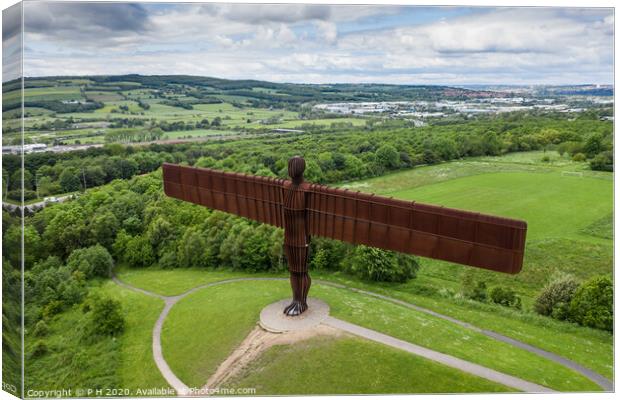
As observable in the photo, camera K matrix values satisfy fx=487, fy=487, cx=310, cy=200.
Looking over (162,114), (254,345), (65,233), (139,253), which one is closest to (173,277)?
(139,253)

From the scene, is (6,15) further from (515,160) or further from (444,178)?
(515,160)

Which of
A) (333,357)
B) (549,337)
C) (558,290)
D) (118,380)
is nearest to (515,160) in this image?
(558,290)

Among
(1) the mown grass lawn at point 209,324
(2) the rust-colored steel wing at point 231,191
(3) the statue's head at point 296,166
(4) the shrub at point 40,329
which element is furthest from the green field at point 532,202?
(4) the shrub at point 40,329

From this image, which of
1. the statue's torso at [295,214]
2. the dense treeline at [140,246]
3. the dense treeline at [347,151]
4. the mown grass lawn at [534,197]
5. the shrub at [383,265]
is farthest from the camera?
the dense treeline at [347,151]

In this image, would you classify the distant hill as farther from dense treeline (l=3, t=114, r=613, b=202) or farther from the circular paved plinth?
the circular paved plinth

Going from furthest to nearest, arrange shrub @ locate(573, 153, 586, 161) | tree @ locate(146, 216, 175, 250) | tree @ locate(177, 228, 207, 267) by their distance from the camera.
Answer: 1. shrub @ locate(573, 153, 586, 161)
2. tree @ locate(146, 216, 175, 250)
3. tree @ locate(177, 228, 207, 267)

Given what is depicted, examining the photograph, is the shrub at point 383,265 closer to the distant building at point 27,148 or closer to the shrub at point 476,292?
the shrub at point 476,292

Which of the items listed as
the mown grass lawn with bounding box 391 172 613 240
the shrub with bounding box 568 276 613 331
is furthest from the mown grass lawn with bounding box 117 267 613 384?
the mown grass lawn with bounding box 391 172 613 240
